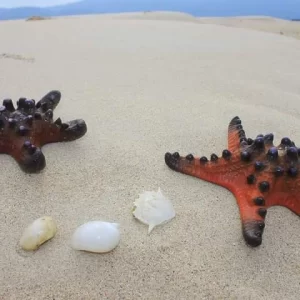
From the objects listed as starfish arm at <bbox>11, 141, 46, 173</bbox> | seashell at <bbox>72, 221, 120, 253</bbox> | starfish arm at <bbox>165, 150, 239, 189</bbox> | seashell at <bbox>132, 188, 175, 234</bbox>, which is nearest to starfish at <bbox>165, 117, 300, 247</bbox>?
starfish arm at <bbox>165, 150, 239, 189</bbox>

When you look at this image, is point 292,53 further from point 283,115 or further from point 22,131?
point 22,131

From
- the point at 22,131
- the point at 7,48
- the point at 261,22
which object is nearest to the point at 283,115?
the point at 22,131

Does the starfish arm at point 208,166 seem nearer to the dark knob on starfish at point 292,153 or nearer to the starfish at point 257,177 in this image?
the starfish at point 257,177

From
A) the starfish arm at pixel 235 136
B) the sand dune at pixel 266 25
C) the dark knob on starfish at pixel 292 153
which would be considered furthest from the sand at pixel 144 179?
the sand dune at pixel 266 25

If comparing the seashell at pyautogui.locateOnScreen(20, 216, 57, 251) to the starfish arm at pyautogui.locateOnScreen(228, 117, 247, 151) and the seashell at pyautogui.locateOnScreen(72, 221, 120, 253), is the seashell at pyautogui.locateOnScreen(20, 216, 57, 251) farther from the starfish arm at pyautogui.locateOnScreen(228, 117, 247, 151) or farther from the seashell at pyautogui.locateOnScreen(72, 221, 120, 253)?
the starfish arm at pyautogui.locateOnScreen(228, 117, 247, 151)

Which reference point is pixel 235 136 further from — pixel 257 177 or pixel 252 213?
pixel 252 213

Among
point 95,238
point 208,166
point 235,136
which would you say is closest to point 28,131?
point 95,238
